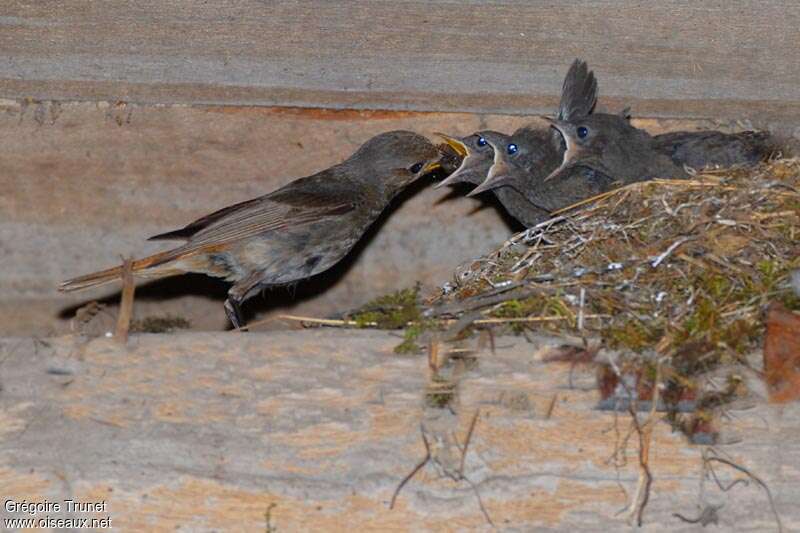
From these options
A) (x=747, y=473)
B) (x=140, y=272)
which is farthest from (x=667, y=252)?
(x=140, y=272)

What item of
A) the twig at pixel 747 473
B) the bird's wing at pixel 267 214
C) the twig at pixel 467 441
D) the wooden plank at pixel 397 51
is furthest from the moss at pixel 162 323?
the twig at pixel 747 473

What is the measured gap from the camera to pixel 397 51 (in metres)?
4.25

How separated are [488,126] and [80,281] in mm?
1741

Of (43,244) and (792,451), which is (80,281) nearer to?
(43,244)

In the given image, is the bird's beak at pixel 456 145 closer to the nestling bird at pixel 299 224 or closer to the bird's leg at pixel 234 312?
the nestling bird at pixel 299 224

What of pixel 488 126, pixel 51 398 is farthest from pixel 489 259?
pixel 51 398

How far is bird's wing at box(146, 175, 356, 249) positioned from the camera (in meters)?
4.80

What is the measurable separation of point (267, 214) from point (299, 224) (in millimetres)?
154

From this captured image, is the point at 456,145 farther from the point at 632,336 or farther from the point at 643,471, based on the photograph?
the point at 643,471

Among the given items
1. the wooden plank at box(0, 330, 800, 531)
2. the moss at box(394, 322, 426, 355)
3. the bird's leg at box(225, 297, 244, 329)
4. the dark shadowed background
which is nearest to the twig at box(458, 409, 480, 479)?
the wooden plank at box(0, 330, 800, 531)

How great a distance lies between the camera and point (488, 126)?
16.5 feet

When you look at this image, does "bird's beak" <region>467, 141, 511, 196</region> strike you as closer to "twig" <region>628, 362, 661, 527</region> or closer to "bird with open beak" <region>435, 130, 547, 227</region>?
"bird with open beak" <region>435, 130, 547, 227</region>

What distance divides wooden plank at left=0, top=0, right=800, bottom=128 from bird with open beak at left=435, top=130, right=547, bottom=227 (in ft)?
0.95

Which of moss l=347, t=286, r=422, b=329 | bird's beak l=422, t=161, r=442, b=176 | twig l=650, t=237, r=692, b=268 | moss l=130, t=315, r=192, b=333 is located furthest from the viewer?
bird's beak l=422, t=161, r=442, b=176
